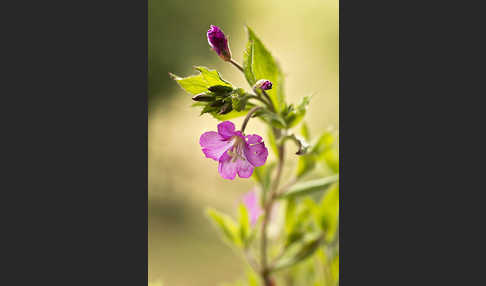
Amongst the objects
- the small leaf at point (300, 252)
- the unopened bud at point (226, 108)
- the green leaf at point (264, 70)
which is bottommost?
the small leaf at point (300, 252)

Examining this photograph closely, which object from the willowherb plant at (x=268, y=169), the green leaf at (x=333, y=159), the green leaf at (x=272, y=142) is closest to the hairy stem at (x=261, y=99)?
the willowherb plant at (x=268, y=169)

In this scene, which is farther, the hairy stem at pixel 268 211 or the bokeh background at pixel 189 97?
the bokeh background at pixel 189 97

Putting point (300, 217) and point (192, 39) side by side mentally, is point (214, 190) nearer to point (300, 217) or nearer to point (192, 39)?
point (300, 217)

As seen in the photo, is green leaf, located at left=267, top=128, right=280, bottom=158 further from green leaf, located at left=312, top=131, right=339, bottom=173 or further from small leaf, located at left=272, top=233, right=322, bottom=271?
small leaf, located at left=272, top=233, right=322, bottom=271

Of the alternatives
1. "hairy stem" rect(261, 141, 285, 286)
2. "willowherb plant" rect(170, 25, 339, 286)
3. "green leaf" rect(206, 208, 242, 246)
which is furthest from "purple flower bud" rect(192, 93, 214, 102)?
"green leaf" rect(206, 208, 242, 246)

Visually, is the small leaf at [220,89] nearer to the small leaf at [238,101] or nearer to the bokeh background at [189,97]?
the small leaf at [238,101]

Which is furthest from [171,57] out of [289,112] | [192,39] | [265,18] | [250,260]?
[250,260]

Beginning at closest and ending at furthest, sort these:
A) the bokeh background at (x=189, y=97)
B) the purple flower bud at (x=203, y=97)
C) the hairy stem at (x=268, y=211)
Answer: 1. the purple flower bud at (x=203, y=97)
2. the hairy stem at (x=268, y=211)
3. the bokeh background at (x=189, y=97)
